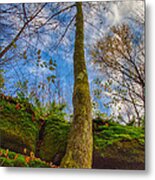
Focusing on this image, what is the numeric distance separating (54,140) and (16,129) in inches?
9.7

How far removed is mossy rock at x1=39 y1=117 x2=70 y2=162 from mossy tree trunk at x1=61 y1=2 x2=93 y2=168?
0.04m

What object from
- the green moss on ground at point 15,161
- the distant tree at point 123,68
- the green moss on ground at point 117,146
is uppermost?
the distant tree at point 123,68

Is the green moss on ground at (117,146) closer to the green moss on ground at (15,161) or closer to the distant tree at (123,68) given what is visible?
the distant tree at (123,68)

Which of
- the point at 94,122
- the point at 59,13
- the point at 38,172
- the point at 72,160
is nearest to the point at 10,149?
the point at 38,172

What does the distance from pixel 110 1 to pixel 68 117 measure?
2.44 feet

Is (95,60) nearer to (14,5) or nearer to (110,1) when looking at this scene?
(110,1)

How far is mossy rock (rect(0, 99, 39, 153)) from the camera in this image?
97.5 inches

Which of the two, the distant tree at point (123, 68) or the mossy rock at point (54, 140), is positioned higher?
the distant tree at point (123, 68)

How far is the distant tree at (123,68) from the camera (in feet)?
7.86

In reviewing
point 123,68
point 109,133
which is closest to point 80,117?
point 109,133

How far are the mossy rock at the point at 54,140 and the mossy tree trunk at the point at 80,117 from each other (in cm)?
4

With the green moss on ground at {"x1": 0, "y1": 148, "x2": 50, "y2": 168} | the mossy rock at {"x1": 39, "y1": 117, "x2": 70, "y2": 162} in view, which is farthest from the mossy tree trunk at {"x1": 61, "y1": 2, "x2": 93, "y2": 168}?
the green moss on ground at {"x1": 0, "y1": 148, "x2": 50, "y2": 168}

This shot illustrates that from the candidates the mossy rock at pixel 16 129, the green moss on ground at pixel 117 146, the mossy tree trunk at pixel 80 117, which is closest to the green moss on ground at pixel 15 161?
the mossy rock at pixel 16 129

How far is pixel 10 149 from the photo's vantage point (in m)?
2.49
